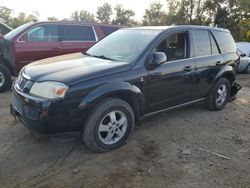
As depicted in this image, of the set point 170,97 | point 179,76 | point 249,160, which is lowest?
A: point 249,160

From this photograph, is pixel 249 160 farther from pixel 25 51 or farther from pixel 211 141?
pixel 25 51

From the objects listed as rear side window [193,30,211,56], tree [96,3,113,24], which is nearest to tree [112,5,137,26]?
tree [96,3,113,24]

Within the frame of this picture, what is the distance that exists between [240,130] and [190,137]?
108 cm

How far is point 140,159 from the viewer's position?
12.9ft

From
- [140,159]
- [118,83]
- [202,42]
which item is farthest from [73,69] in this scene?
[202,42]

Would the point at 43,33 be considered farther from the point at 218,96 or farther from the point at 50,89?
the point at 218,96

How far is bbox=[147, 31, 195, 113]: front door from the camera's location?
4.47m

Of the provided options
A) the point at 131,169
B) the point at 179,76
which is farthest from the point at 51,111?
the point at 179,76

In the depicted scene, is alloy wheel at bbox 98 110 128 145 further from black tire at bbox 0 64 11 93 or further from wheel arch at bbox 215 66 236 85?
black tire at bbox 0 64 11 93

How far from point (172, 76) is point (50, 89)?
1.96 m

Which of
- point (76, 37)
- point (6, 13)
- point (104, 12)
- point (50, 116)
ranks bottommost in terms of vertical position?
point (50, 116)

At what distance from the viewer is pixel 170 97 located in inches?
188

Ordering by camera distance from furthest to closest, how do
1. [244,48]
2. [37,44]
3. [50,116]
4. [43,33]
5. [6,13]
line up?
1. [6,13]
2. [244,48]
3. [43,33]
4. [37,44]
5. [50,116]

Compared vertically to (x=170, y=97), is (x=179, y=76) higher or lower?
higher
